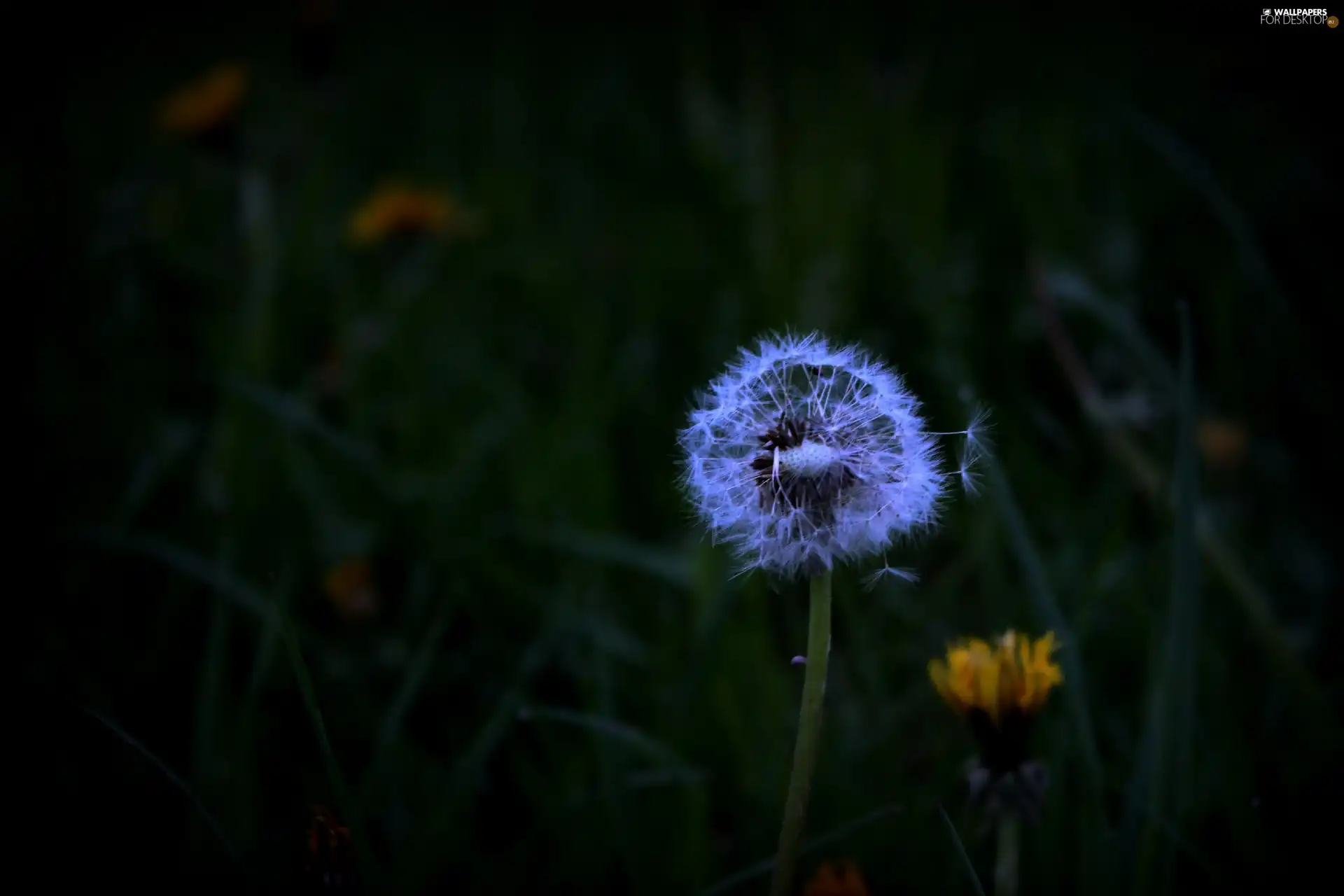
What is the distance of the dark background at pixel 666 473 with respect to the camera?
42.8 inches

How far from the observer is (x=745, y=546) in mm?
715

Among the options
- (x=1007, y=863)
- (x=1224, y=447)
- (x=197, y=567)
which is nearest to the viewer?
(x=1007, y=863)

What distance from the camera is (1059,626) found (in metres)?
0.86

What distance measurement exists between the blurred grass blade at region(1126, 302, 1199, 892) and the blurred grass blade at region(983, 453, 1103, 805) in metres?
0.05

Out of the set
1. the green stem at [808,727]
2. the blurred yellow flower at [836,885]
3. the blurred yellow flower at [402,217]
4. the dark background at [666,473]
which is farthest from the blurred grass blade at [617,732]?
the blurred yellow flower at [402,217]

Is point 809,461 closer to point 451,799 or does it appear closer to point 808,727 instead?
point 808,727

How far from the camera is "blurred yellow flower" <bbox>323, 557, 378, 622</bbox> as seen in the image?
1518 millimetres

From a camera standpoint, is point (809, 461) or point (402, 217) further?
point (402, 217)

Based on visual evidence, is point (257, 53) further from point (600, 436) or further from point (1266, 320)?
point (1266, 320)

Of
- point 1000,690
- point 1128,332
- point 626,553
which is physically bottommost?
point 1000,690

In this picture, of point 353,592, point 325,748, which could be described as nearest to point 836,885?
point 325,748

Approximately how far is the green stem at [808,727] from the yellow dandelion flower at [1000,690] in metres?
0.17

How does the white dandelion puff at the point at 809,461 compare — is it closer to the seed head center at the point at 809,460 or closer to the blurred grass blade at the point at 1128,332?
the seed head center at the point at 809,460

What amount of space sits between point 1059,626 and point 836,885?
0.91 feet
